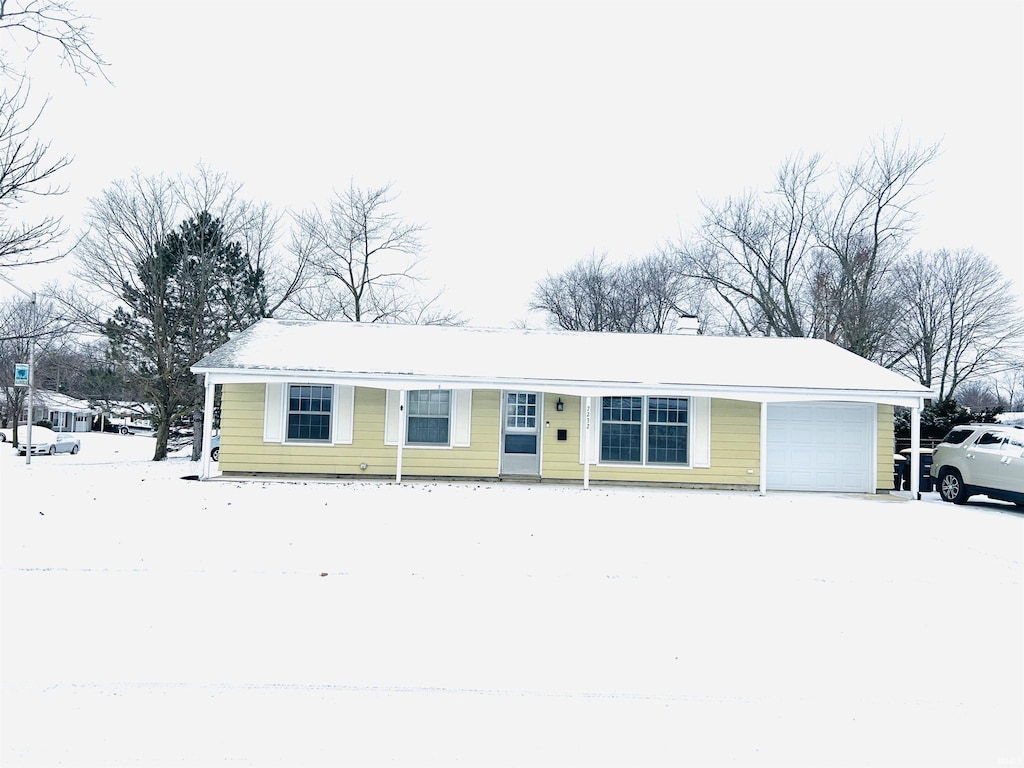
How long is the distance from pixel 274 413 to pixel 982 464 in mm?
13665

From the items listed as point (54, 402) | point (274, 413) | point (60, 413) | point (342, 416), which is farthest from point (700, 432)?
point (60, 413)

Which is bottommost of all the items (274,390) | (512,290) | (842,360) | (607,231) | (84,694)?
(84,694)

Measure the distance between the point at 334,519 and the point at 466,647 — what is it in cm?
490

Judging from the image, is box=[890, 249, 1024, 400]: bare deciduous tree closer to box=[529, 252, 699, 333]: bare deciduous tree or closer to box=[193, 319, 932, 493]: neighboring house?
box=[529, 252, 699, 333]: bare deciduous tree

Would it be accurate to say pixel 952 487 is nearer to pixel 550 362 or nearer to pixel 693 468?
pixel 693 468

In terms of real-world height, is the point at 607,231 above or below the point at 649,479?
above

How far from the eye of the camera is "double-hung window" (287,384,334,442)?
46.9ft

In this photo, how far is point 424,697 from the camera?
12.6 feet

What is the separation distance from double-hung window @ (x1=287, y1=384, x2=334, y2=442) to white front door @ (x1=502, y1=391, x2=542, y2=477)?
368cm

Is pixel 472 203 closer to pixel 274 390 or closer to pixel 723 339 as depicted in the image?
pixel 723 339

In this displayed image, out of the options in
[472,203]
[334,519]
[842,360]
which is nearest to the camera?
[334,519]

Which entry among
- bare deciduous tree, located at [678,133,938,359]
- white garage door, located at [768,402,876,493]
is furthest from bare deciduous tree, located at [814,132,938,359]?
white garage door, located at [768,402,876,493]

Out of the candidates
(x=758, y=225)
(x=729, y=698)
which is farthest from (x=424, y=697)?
(x=758, y=225)

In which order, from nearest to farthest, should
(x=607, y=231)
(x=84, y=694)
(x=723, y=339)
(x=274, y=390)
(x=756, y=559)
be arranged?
1. (x=84, y=694)
2. (x=756, y=559)
3. (x=274, y=390)
4. (x=723, y=339)
5. (x=607, y=231)
